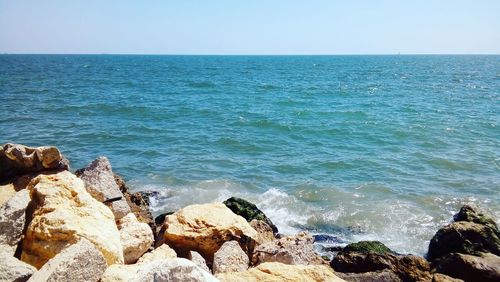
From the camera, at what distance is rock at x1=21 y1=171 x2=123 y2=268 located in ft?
16.6

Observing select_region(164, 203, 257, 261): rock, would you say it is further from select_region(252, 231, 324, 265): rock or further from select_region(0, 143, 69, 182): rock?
select_region(0, 143, 69, 182): rock

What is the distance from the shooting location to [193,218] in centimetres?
713

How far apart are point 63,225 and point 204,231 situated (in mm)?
Answer: 2377

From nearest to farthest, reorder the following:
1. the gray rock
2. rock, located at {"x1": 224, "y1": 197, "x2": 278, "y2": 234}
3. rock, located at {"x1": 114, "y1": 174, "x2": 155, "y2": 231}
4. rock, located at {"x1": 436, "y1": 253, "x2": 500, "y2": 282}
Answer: the gray rock, rock, located at {"x1": 436, "y1": 253, "x2": 500, "y2": 282}, rock, located at {"x1": 114, "y1": 174, "x2": 155, "y2": 231}, rock, located at {"x1": 224, "y1": 197, "x2": 278, "y2": 234}

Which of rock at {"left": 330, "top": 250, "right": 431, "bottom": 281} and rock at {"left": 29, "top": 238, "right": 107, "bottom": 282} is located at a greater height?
rock at {"left": 29, "top": 238, "right": 107, "bottom": 282}

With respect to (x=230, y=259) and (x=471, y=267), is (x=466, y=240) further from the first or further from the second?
(x=230, y=259)

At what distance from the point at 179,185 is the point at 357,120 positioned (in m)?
16.8

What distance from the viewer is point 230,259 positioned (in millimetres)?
6047

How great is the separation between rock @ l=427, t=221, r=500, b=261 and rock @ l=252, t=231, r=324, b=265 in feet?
13.8

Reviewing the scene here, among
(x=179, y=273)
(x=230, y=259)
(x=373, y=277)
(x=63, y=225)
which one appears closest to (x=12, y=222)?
(x=63, y=225)

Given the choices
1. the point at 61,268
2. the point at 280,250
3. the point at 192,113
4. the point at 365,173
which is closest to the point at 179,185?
the point at 365,173

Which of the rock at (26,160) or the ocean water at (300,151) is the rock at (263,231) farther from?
the rock at (26,160)

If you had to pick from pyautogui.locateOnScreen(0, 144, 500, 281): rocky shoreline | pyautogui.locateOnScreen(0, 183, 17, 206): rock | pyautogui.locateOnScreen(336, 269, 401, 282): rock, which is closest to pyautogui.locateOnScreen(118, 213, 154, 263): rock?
pyautogui.locateOnScreen(0, 144, 500, 281): rocky shoreline

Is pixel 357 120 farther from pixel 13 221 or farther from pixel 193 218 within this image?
pixel 13 221
